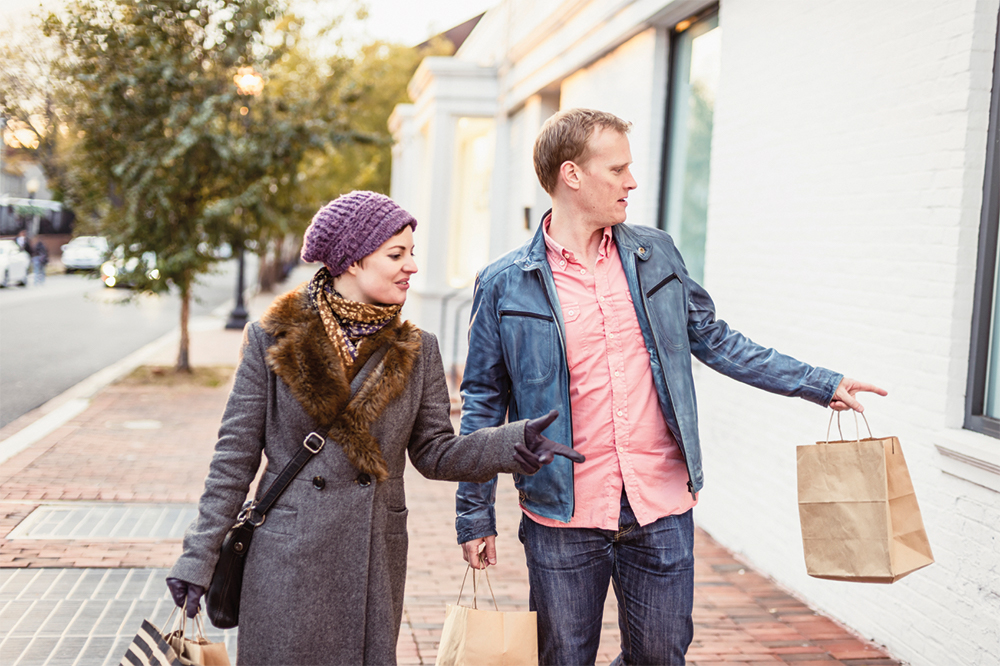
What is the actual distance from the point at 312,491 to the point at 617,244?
1142 mm

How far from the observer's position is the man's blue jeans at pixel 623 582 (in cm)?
271

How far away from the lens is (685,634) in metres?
2.74

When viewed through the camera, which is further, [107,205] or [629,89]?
[107,205]

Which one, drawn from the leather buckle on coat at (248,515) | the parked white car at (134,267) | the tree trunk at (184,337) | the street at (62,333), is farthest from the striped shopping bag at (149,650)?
the tree trunk at (184,337)

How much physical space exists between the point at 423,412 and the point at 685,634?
0.99 meters

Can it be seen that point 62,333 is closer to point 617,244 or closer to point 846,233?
point 846,233

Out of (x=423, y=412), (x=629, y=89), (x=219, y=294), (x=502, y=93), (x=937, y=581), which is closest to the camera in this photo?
(x=423, y=412)

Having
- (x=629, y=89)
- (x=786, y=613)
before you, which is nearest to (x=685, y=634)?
(x=786, y=613)

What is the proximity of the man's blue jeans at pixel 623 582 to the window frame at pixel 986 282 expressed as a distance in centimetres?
180

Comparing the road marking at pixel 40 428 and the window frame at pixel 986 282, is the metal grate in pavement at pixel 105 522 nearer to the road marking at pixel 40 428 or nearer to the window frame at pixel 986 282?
the road marking at pixel 40 428

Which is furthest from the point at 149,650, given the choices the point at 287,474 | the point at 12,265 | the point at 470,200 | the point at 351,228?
the point at 12,265

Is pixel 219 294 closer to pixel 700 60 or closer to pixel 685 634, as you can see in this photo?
pixel 700 60

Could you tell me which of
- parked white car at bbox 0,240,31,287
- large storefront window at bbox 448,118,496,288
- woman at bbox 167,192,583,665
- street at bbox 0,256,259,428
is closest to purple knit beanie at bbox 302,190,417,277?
woman at bbox 167,192,583,665

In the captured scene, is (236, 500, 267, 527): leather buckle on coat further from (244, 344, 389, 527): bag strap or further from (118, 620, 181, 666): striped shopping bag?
(118, 620, 181, 666): striped shopping bag
